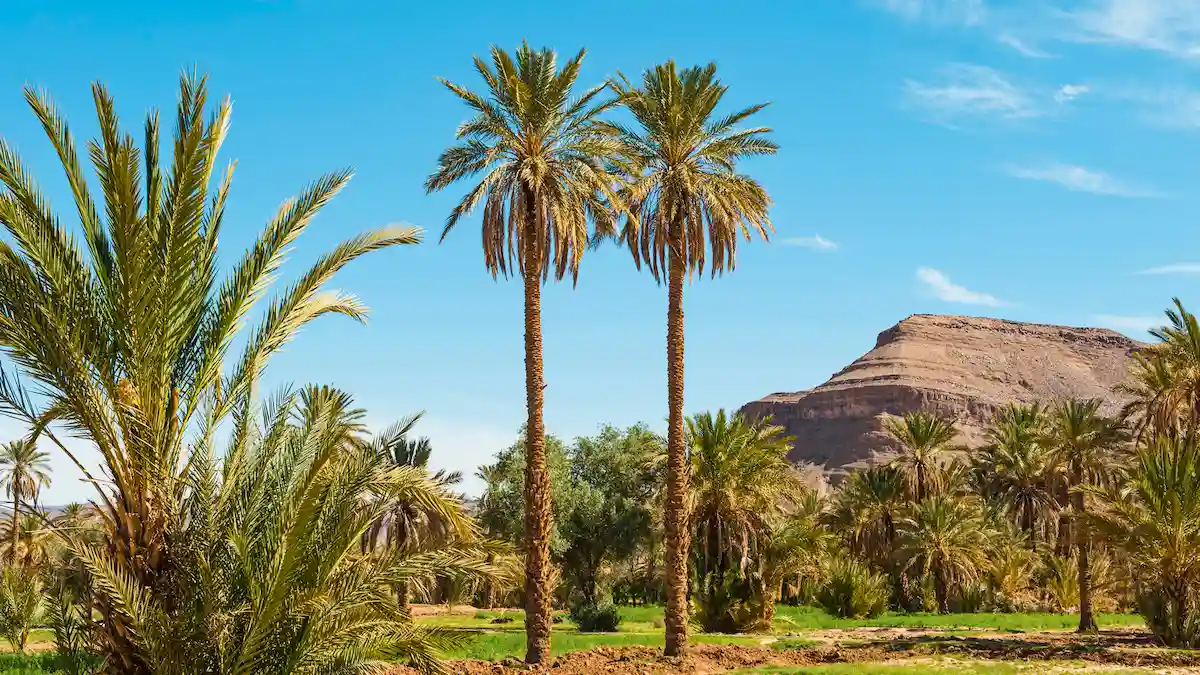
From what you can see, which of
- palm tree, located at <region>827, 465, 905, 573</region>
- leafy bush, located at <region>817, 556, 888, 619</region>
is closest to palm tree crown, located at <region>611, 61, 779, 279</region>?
leafy bush, located at <region>817, 556, 888, 619</region>

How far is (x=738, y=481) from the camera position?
35625mm

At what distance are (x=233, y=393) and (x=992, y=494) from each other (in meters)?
57.9

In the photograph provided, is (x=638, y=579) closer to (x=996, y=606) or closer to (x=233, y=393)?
(x=996, y=606)

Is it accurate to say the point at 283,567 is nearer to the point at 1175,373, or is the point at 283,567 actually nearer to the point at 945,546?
the point at 1175,373

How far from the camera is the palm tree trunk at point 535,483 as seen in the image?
25.1m

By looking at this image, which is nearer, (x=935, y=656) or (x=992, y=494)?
(x=935, y=656)

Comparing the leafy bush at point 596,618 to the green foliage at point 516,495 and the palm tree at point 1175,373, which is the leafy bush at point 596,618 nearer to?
the green foliage at point 516,495

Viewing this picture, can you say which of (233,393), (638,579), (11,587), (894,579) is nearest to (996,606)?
(894,579)

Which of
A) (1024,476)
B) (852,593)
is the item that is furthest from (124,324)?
(1024,476)

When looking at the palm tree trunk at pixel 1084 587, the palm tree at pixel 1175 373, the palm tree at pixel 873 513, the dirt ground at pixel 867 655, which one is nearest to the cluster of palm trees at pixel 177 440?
the dirt ground at pixel 867 655

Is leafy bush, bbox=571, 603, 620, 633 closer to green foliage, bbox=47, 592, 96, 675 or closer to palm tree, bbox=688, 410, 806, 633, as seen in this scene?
palm tree, bbox=688, 410, 806, 633

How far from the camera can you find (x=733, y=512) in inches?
1403

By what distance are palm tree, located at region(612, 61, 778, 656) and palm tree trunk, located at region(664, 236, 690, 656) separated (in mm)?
26

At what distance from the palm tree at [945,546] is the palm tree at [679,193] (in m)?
26.0
